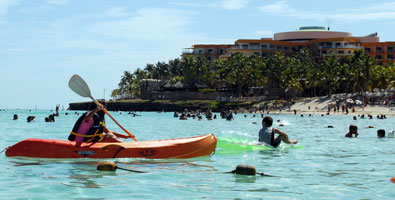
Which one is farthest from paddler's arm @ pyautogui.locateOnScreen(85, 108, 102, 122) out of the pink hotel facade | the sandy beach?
the pink hotel facade

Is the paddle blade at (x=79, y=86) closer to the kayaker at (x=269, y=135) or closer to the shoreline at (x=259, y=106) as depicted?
the kayaker at (x=269, y=135)

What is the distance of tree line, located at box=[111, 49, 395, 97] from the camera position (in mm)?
104875

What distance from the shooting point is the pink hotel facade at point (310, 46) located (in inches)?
5325

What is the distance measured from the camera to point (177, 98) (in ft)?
456

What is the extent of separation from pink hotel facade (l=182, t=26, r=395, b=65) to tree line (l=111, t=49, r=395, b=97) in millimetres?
3870

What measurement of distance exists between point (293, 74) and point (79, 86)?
10155cm

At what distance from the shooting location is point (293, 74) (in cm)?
11512

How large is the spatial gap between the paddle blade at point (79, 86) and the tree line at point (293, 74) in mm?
90545

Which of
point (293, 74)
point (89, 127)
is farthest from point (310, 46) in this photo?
point (89, 127)

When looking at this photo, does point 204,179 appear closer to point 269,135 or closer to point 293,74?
point 269,135

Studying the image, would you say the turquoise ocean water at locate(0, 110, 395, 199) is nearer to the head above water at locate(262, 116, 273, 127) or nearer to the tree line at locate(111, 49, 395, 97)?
the head above water at locate(262, 116, 273, 127)

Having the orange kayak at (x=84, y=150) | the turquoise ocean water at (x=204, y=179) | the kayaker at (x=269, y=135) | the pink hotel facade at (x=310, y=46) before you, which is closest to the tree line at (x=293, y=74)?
the pink hotel facade at (x=310, y=46)

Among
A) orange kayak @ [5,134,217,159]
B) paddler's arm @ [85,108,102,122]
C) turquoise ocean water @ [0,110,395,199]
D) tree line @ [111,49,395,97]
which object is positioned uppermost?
tree line @ [111,49,395,97]

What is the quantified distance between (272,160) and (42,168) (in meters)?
7.51
